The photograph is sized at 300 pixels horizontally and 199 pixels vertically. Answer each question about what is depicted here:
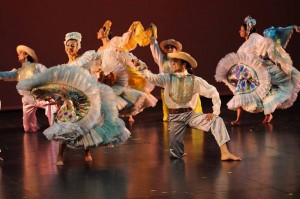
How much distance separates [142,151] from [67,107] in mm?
1080

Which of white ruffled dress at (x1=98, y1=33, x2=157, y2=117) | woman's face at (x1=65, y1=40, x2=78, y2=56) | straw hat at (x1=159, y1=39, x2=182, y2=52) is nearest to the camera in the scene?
woman's face at (x1=65, y1=40, x2=78, y2=56)

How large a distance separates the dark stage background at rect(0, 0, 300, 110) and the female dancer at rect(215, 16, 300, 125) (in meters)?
4.01

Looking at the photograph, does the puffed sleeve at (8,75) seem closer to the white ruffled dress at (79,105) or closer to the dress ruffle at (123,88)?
the dress ruffle at (123,88)

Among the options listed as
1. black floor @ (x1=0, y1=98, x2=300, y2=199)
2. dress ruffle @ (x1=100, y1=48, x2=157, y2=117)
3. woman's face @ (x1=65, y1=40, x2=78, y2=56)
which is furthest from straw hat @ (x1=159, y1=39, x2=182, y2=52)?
woman's face @ (x1=65, y1=40, x2=78, y2=56)

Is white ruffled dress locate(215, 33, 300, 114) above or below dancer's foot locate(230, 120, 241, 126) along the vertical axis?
above

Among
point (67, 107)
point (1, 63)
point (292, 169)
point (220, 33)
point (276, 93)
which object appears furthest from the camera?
point (220, 33)

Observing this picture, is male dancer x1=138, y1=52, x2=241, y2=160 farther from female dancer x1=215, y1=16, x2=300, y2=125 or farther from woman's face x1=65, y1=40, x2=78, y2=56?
female dancer x1=215, y1=16, x2=300, y2=125

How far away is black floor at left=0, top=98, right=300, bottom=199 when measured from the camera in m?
5.77

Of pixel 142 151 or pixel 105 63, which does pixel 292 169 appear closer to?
pixel 142 151

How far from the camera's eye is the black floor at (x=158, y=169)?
5773mm

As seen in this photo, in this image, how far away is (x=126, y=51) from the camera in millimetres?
10086

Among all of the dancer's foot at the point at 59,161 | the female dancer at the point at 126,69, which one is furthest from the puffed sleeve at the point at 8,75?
the dancer's foot at the point at 59,161

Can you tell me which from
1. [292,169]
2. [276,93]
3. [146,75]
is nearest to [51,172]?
[146,75]

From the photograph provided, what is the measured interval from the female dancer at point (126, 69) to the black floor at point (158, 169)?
0.52 m
